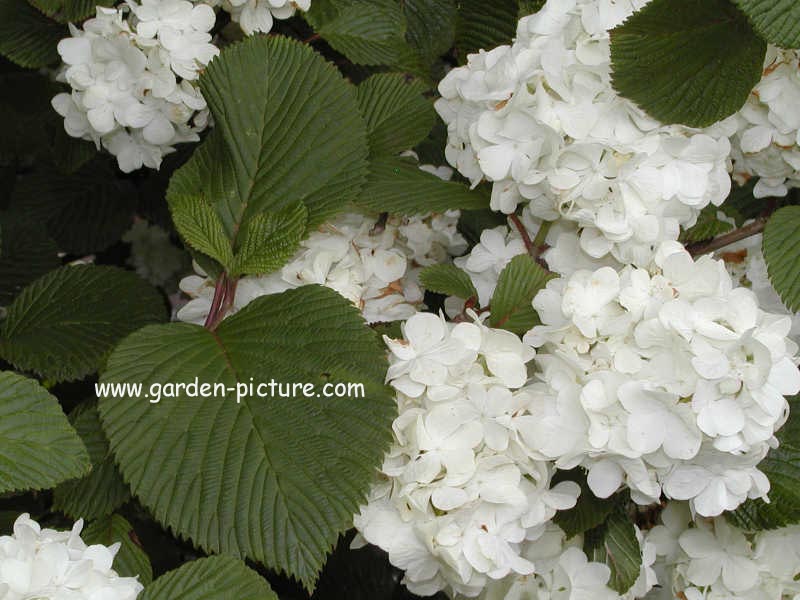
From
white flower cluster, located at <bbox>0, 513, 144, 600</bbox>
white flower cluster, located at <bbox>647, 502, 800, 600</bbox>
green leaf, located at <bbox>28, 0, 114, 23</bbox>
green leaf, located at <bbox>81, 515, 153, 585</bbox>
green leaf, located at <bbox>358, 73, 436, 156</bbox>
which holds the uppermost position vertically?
green leaf, located at <bbox>28, 0, 114, 23</bbox>

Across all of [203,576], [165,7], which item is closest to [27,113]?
[165,7]

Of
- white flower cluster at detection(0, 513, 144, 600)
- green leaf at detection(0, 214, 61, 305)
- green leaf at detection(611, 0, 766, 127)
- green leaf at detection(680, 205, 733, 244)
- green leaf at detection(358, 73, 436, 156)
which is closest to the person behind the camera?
white flower cluster at detection(0, 513, 144, 600)

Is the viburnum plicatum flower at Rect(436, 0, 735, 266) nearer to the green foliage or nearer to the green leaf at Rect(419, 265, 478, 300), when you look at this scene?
the green leaf at Rect(419, 265, 478, 300)

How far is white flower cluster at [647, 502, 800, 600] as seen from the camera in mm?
1259

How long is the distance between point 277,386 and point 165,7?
569 millimetres

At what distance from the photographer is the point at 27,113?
6.37 feet

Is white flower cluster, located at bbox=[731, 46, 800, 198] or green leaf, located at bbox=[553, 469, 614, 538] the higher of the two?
white flower cluster, located at bbox=[731, 46, 800, 198]

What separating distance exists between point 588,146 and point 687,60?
0.18 m

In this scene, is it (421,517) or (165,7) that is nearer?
(421,517)

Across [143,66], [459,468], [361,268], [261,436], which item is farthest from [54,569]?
[143,66]

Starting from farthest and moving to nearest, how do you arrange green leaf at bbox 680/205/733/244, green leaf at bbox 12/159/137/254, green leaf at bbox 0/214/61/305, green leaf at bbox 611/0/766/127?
green leaf at bbox 12/159/137/254 < green leaf at bbox 0/214/61/305 < green leaf at bbox 680/205/733/244 < green leaf at bbox 611/0/766/127

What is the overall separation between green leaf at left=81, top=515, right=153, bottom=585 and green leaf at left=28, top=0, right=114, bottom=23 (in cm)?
70

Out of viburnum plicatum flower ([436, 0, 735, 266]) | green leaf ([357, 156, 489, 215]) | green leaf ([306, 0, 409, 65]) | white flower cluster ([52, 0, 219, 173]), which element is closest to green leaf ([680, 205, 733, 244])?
viburnum plicatum flower ([436, 0, 735, 266])

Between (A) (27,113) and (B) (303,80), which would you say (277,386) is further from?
(A) (27,113)
